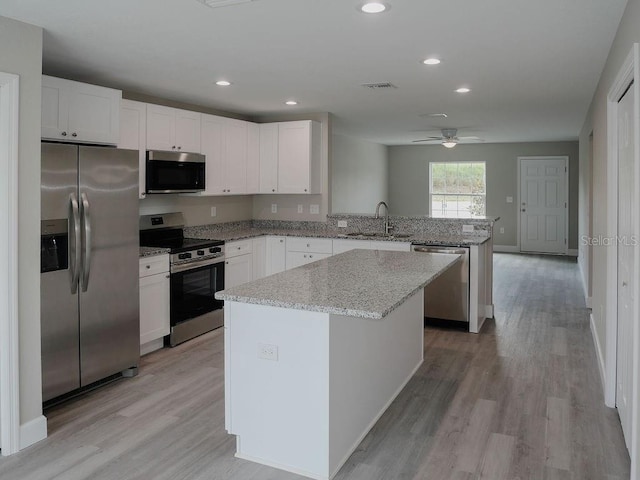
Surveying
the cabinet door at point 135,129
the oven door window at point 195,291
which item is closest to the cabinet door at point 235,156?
the oven door window at point 195,291

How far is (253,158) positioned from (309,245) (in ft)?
4.00

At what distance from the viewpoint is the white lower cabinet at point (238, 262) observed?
5.36 meters

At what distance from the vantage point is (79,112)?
12.5ft

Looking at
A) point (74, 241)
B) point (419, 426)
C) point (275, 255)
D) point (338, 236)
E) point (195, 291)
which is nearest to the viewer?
point (419, 426)

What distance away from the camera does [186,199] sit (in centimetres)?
561

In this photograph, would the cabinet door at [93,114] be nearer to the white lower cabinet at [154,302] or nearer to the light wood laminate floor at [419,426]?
the white lower cabinet at [154,302]

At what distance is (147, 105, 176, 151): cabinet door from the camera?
4727mm

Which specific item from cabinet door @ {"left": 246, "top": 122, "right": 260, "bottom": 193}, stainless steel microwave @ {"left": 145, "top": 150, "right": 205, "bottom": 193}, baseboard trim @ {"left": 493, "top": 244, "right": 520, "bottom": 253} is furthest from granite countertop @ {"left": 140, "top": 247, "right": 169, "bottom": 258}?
baseboard trim @ {"left": 493, "top": 244, "right": 520, "bottom": 253}

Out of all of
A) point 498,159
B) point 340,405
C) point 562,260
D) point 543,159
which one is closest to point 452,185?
point 498,159

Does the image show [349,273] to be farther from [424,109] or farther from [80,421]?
[424,109]

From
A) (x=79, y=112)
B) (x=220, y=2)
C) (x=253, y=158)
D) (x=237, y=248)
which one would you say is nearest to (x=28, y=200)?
(x=79, y=112)

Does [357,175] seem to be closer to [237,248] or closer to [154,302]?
[237,248]

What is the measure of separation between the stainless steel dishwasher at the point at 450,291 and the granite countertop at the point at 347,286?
1241 millimetres

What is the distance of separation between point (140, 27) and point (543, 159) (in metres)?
9.37
